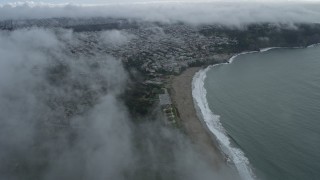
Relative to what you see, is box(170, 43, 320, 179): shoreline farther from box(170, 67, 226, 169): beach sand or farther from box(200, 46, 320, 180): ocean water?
box(200, 46, 320, 180): ocean water

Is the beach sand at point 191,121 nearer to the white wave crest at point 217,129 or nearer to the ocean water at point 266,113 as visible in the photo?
the white wave crest at point 217,129

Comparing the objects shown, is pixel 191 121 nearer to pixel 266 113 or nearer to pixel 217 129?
pixel 217 129

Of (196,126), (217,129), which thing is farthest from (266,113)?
(196,126)

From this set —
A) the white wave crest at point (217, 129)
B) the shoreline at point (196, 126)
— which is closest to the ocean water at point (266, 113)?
the white wave crest at point (217, 129)

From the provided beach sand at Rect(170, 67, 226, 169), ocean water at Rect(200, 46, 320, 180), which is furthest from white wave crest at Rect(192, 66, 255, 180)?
beach sand at Rect(170, 67, 226, 169)

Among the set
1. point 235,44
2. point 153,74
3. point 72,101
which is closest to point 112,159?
point 72,101
